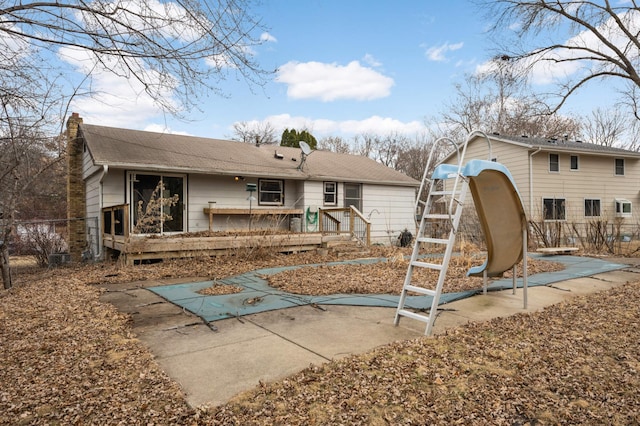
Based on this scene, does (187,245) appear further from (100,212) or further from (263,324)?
(263,324)

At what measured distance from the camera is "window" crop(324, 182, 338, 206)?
14.3 m

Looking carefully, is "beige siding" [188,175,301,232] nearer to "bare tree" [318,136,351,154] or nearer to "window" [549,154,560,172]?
"window" [549,154,560,172]

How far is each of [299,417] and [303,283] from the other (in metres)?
4.20

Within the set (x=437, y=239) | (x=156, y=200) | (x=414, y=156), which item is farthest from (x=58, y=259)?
(x=414, y=156)

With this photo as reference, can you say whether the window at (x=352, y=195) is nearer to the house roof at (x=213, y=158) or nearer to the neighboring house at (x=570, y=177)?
the house roof at (x=213, y=158)

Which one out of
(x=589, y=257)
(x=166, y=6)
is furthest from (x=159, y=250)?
(x=589, y=257)

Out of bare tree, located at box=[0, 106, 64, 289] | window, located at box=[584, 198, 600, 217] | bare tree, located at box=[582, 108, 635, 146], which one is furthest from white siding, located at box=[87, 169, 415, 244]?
bare tree, located at box=[582, 108, 635, 146]

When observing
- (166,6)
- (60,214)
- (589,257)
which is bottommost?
(589,257)

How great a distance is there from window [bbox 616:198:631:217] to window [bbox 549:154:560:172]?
4.10 m

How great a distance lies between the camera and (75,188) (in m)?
12.8

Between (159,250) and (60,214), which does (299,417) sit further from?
(60,214)

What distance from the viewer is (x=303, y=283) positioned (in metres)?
6.50

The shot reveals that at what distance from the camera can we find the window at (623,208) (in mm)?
18750

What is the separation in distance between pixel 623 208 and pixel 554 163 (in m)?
4.86
